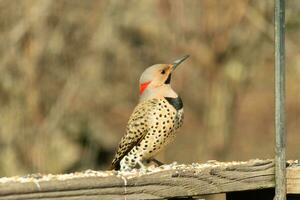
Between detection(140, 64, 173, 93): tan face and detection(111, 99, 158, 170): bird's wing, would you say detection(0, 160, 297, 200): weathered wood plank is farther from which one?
detection(140, 64, 173, 93): tan face

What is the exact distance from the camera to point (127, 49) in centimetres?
1105

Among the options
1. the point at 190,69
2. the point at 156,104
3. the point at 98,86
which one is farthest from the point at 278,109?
the point at 190,69

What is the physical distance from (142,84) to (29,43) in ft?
11.6

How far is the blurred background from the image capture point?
9.99 m

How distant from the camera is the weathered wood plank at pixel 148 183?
3.76 meters

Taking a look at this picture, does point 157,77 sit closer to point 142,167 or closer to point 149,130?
point 149,130

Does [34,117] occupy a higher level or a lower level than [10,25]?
lower

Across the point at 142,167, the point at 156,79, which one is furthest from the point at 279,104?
the point at 156,79

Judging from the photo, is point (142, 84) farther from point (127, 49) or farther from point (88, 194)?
point (127, 49)

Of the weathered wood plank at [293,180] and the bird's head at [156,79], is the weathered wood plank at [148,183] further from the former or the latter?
the bird's head at [156,79]

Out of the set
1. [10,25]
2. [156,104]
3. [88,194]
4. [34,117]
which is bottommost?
[88,194]

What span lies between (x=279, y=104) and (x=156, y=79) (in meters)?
2.35

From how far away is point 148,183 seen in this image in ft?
13.3

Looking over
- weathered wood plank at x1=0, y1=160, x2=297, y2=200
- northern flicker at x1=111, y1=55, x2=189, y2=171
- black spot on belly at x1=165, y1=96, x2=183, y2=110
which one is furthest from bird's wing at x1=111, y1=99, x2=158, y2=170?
weathered wood plank at x1=0, y1=160, x2=297, y2=200
